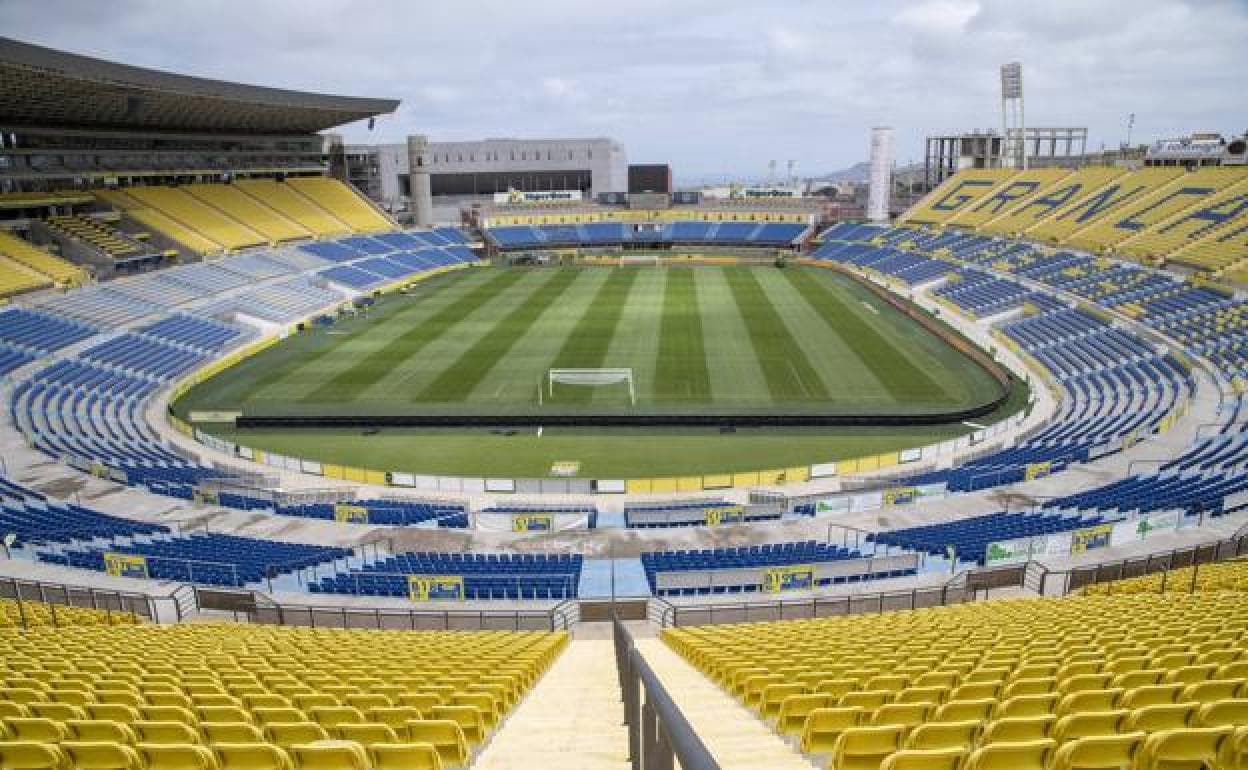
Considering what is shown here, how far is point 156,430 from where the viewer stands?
3241cm

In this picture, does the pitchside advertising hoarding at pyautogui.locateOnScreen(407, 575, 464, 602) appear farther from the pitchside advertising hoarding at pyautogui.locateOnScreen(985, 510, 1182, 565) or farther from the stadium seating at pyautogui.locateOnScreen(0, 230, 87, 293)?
the stadium seating at pyautogui.locateOnScreen(0, 230, 87, 293)

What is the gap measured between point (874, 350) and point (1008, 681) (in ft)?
131

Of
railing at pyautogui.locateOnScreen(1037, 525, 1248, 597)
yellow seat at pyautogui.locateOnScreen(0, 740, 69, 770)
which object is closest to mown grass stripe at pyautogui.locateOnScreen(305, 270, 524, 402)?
railing at pyautogui.locateOnScreen(1037, 525, 1248, 597)

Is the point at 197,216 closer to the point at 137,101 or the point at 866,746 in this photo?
the point at 137,101

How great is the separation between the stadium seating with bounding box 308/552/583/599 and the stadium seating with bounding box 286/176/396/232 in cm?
6756

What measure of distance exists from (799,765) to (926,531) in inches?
628

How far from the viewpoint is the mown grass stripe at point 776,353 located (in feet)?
121

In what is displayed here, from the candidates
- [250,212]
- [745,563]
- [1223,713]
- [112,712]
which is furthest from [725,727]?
[250,212]

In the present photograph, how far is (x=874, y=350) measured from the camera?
4409 cm

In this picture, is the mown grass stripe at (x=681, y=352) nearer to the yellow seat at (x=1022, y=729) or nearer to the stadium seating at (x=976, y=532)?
the stadium seating at (x=976, y=532)

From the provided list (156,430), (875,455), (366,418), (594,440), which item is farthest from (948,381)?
(156,430)

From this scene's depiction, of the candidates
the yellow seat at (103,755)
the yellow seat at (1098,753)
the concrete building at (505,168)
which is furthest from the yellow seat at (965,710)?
the concrete building at (505,168)

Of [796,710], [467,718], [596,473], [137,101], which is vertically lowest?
[596,473]

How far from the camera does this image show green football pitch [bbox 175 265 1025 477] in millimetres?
30562
